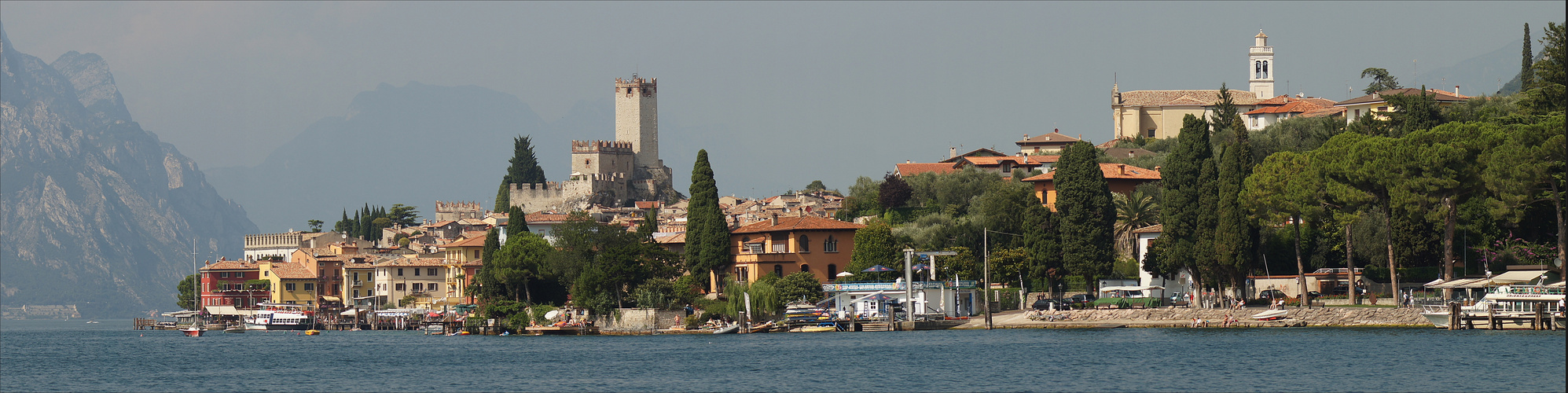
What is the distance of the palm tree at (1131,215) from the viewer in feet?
236

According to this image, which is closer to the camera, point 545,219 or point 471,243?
point 471,243

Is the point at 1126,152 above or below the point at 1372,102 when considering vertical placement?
below

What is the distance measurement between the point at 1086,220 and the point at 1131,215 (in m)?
6.27

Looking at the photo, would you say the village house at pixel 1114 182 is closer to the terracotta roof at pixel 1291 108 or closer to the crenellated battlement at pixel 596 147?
the terracotta roof at pixel 1291 108

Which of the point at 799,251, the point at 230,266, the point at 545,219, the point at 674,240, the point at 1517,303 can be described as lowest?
the point at 1517,303

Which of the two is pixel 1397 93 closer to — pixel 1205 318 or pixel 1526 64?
pixel 1526 64

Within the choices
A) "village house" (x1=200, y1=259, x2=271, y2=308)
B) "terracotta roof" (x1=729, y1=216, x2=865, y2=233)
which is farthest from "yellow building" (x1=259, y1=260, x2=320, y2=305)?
"terracotta roof" (x1=729, y1=216, x2=865, y2=233)

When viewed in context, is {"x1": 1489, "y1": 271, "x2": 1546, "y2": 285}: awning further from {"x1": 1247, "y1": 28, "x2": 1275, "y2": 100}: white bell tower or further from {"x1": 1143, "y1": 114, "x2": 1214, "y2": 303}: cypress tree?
{"x1": 1247, "y1": 28, "x2": 1275, "y2": 100}: white bell tower

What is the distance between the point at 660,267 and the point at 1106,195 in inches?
866

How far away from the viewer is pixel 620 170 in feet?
484

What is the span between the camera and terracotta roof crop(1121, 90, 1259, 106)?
117688mm

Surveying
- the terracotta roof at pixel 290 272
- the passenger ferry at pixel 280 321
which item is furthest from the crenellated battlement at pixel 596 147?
the passenger ferry at pixel 280 321

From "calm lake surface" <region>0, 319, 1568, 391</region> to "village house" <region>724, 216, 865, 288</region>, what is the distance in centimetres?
710

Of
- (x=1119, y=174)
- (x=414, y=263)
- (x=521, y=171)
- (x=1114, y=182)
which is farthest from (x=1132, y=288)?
(x=521, y=171)
